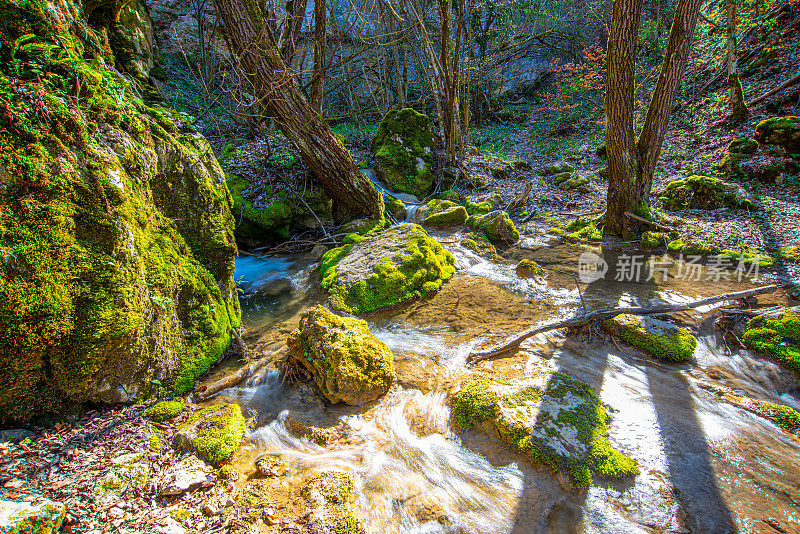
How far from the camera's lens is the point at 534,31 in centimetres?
1992

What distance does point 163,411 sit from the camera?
9.49 ft

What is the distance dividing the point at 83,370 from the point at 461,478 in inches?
123

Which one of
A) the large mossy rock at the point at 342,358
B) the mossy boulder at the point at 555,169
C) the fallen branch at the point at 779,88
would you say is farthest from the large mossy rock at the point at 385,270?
the fallen branch at the point at 779,88

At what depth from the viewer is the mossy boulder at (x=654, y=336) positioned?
385 centimetres

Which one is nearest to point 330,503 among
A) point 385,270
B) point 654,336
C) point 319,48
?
point 385,270

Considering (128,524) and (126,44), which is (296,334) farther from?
(126,44)

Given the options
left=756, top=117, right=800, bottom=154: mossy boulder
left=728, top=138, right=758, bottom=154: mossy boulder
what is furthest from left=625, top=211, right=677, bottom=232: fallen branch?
left=756, top=117, right=800, bottom=154: mossy boulder

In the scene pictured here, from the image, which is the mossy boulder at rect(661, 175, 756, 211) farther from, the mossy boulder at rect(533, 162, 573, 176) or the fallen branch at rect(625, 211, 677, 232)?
the mossy boulder at rect(533, 162, 573, 176)

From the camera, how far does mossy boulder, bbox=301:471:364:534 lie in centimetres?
222

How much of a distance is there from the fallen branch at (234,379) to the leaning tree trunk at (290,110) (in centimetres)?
487

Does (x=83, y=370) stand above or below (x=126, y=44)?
below

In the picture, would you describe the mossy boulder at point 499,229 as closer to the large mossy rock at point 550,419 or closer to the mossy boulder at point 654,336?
the mossy boulder at point 654,336

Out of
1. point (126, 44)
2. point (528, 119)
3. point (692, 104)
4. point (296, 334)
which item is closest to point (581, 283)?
point (296, 334)

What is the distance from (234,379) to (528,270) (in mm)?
5000
